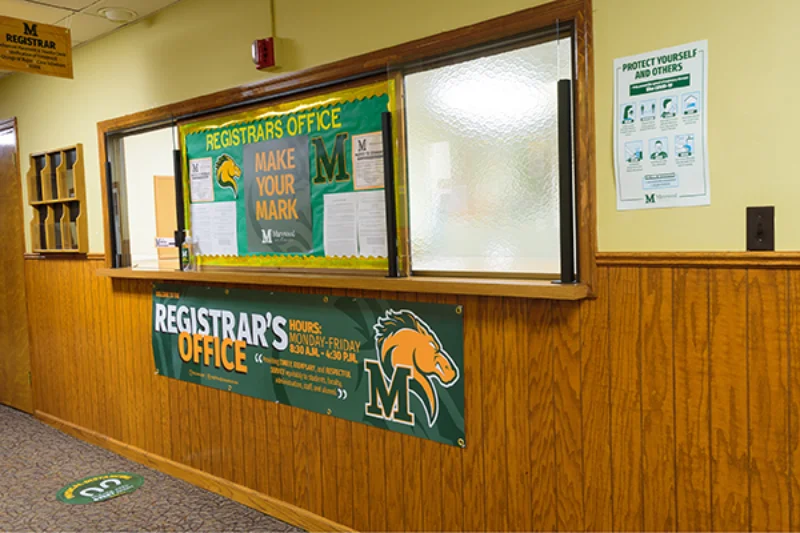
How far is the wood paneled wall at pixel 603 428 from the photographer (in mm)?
1786

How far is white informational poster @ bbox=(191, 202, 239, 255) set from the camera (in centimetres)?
335

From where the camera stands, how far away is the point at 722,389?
6.05 ft

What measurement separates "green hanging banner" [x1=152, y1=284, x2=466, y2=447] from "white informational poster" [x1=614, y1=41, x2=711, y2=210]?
814mm

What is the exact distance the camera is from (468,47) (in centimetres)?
232

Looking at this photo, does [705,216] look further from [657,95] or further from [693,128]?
[657,95]

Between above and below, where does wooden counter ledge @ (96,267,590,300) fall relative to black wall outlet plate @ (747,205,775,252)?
below

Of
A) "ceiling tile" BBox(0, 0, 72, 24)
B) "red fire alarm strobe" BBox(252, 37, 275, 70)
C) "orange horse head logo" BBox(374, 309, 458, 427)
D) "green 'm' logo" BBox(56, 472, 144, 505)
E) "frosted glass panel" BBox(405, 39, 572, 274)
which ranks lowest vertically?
"green 'm' logo" BBox(56, 472, 144, 505)

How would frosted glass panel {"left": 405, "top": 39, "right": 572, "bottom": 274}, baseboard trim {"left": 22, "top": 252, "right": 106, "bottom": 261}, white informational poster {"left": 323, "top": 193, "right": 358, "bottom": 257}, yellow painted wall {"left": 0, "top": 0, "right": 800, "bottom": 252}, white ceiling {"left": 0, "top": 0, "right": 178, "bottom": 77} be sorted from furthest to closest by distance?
1. baseboard trim {"left": 22, "top": 252, "right": 106, "bottom": 261}
2. white ceiling {"left": 0, "top": 0, "right": 178, "bottom": 77}
3. white informational poster {"left": 323, "top": 193, "right": 358, "bottom": 257}
4. frosted glass panel {"left": 405, "top": 39, "right": 572, "bottom": 274}
5. yellow painted wall {"left": 0, "top": 0, "right": 800, "bottom": 252}

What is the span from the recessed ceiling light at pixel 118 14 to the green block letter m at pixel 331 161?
62.0 inches

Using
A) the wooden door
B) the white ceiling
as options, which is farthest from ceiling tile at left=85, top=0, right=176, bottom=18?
the wooden door

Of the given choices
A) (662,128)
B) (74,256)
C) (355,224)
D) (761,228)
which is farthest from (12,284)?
(761,228)

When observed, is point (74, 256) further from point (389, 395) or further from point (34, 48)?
point (389, 395)

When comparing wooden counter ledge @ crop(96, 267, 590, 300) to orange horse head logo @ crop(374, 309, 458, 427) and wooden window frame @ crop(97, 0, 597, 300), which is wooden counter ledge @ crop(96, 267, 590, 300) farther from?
orange horse head logo @ crop(374, 309, 458, 427)

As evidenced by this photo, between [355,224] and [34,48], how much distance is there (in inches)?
86.1
